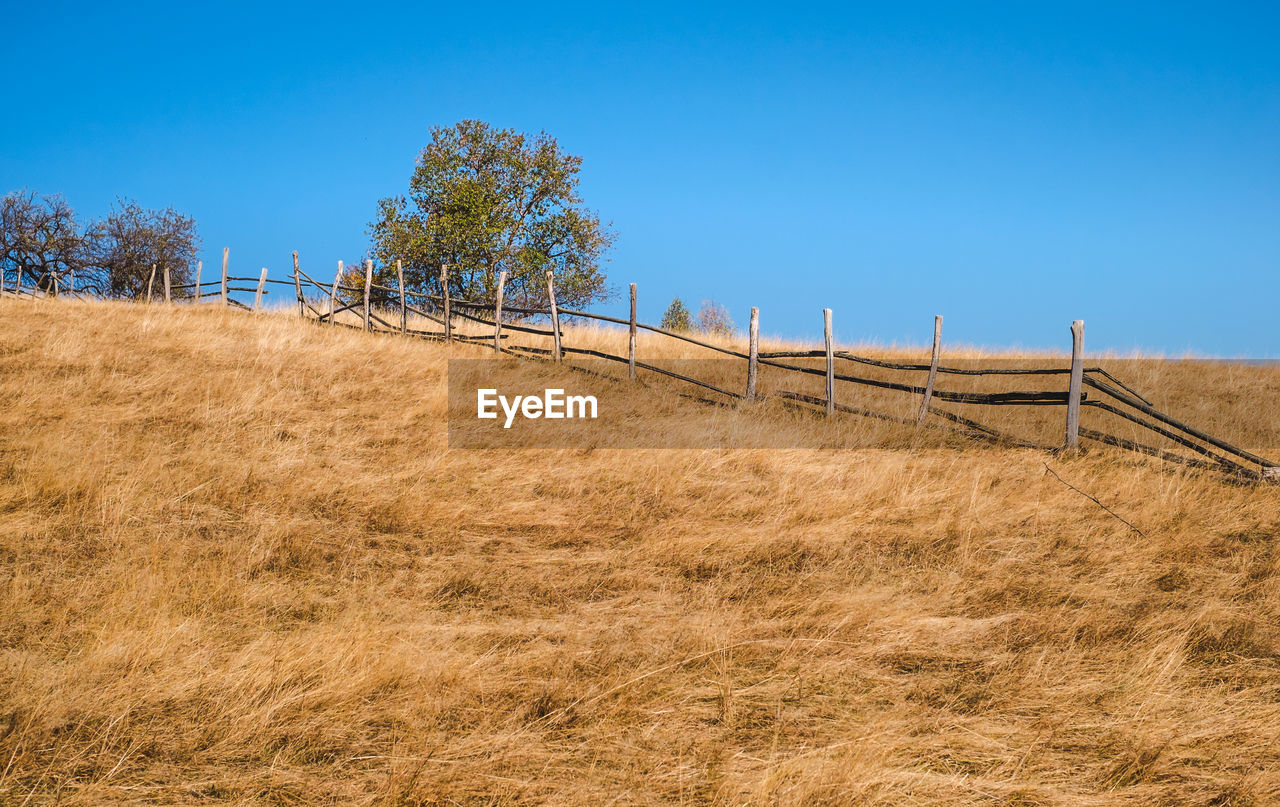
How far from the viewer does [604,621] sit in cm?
380

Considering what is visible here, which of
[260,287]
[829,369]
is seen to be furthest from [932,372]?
[260,287]

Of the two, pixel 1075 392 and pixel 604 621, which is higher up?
pixel 1075 392

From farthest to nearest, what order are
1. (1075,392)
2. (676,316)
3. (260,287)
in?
(676,316), (260,287), (1075,392)

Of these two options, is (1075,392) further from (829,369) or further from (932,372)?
(829,369)

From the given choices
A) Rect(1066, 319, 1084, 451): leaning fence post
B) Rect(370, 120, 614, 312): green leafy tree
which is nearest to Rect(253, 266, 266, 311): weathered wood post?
Rect(370, 120, 614, 312): green leafy tree

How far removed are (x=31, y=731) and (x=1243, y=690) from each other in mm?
5149

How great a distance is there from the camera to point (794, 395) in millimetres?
10219

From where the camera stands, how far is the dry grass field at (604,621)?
259 centimetres

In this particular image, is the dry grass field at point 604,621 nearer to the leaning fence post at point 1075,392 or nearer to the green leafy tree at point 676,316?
the leaning fence post at point 1075,392

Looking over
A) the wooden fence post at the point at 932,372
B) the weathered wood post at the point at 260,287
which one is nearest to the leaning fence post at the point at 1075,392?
the wooden fence post at the point at 932,372

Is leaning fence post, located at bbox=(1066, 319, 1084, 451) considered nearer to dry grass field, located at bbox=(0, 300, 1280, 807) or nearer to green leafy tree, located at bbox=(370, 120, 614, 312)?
dry grass field, located at bbox=(0, 300, 1280, 807)

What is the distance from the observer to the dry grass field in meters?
2.59

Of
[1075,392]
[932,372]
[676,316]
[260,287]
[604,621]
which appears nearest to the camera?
[604,621]

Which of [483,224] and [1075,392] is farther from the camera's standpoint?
[483,224]
